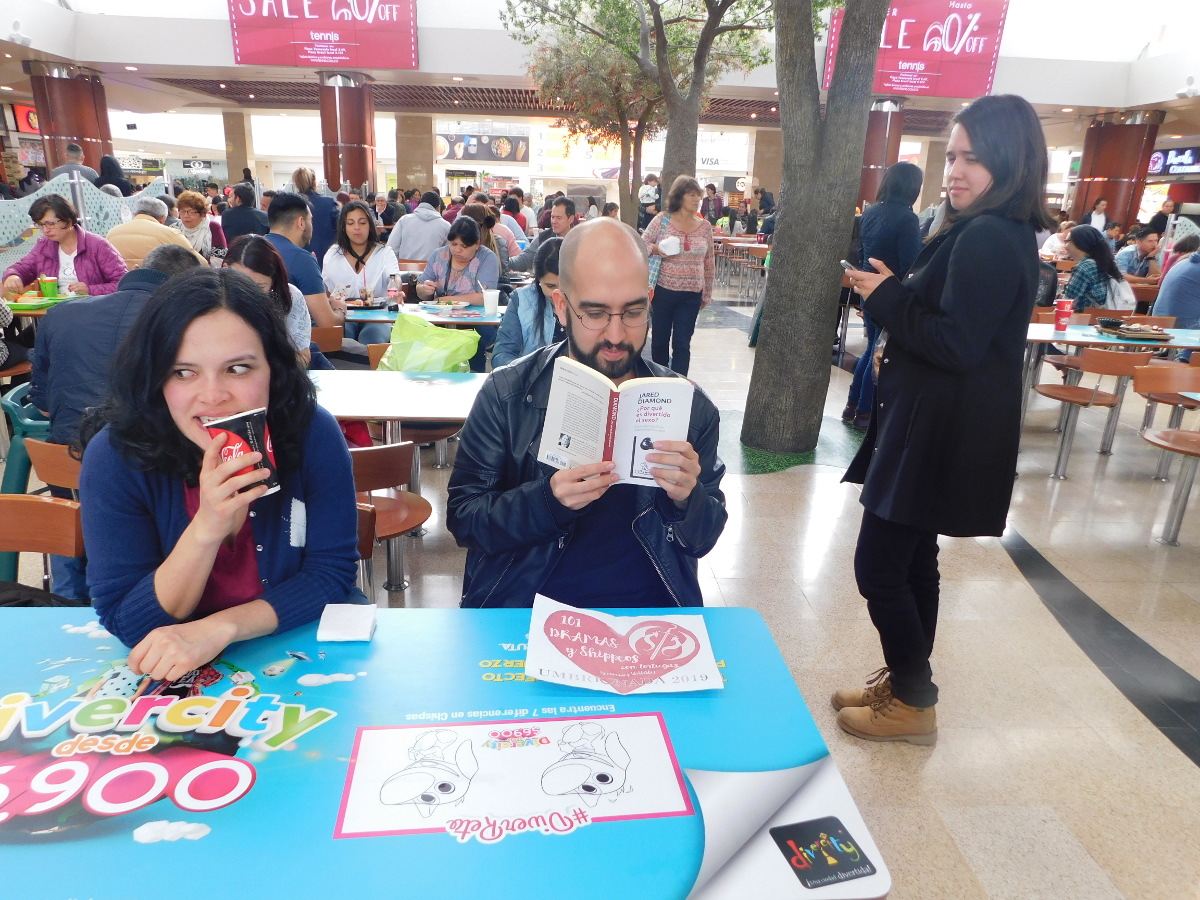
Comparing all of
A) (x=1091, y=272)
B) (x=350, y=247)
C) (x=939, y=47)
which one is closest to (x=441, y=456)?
(x=350, y=247)

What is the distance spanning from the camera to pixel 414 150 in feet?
70.6

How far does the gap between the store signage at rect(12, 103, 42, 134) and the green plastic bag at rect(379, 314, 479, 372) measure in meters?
23.5

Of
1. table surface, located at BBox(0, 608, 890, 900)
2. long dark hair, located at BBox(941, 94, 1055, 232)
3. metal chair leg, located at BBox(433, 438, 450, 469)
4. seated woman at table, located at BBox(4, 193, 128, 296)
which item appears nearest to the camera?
table surface, located at BBox(0, 608, 890, 900)

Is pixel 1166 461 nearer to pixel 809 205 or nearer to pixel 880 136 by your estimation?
pixel 809 205

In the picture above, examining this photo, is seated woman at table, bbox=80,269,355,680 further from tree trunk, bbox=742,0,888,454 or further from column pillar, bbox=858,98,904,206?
column pillar, bbox=858,98,904,206

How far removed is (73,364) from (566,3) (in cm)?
899

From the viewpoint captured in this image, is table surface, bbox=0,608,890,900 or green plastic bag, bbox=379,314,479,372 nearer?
table surface, bbox=0,608,890,900

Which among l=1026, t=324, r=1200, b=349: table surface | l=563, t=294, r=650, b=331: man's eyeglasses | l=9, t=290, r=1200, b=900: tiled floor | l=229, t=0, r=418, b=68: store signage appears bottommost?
l=9, t=290, r=1200, b=900: tiled floor

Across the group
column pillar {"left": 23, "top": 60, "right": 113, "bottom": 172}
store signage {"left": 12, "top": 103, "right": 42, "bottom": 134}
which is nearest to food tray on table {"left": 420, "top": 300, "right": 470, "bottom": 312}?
column pillar {"left": 23, "top": 60, "right": 113, "bottom": 172}

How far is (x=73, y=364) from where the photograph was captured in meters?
Result: 2.74

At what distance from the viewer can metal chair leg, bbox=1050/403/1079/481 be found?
469cm

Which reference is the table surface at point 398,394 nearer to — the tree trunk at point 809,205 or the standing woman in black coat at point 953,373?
the standing woman in black coat at point 953,373

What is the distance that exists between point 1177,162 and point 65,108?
24709mm

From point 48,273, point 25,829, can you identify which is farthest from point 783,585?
point 48,273
